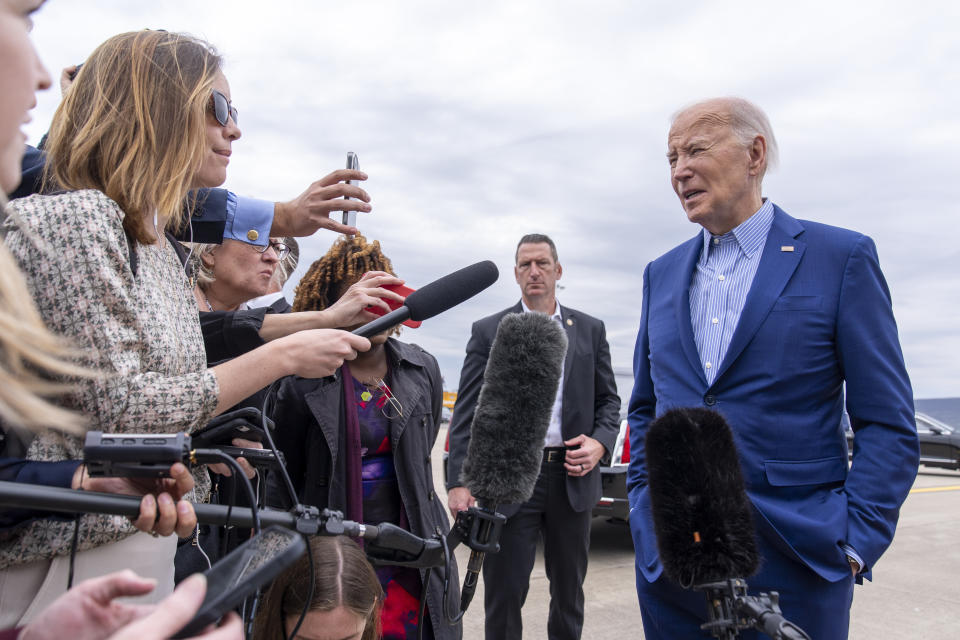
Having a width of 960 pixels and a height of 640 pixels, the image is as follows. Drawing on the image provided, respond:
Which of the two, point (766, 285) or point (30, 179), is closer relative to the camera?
point (30, 179)

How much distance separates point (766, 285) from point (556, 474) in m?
2.26

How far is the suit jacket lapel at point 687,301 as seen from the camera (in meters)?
2.45

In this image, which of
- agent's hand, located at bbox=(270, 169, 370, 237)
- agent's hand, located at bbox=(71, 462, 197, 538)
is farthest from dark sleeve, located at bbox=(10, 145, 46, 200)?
agent's hand, located at bbox=(71, 462, 197, 538)

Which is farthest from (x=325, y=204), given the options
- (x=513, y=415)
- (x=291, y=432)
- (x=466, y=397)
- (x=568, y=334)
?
(x=568, y=334)

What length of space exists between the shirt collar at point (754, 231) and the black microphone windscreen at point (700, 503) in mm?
821

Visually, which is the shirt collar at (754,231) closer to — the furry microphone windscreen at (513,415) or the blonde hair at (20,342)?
the furry microphone windscreen at (513,415)

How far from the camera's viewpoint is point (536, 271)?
193 inches

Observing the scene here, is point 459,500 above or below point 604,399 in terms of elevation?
below

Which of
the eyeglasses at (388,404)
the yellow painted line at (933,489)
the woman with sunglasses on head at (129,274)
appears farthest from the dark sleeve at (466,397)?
the yellow painted line at (933,489)

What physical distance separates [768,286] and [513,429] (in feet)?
3.11

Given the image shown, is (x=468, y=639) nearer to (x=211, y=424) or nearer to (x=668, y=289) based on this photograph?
(x=668, y=289)

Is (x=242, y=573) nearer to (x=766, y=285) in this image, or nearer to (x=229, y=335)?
(x=229, y=335)

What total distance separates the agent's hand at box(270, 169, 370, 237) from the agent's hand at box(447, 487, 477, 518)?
2024 millimetres

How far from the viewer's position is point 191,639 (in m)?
0.78
